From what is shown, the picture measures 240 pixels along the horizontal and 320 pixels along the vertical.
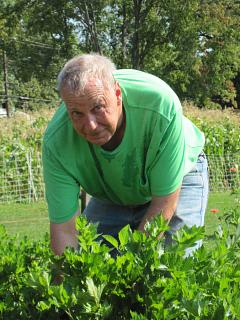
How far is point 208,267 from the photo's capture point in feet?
7.85

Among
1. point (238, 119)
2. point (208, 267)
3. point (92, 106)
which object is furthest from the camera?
point (238, 119)

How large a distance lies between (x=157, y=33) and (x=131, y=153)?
3044 centimetres

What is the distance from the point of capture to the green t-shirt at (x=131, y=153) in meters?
2.99

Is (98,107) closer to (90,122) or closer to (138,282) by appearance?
(90,122)

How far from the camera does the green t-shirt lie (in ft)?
9.82

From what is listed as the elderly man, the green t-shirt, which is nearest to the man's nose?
the elderly man

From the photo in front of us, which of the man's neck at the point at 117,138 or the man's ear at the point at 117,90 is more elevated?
the man's ear at the point at 117,90

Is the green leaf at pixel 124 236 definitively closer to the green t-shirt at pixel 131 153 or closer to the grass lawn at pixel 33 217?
the green t-shirt at pixel 131 153

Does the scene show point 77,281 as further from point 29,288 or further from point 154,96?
point 154,96

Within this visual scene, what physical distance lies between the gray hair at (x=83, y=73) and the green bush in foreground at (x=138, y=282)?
0.59 meters

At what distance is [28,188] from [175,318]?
11441 millimetres

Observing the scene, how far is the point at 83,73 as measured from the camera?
263cm

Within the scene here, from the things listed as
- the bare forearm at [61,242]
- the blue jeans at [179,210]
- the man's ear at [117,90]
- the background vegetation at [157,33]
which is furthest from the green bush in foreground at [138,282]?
the background vegetation at [157,33]

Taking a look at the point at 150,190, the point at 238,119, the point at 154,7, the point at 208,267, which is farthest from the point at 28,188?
the point at 154,7
